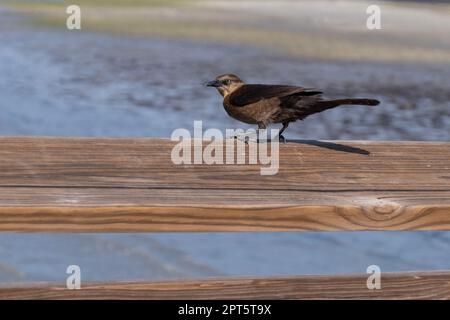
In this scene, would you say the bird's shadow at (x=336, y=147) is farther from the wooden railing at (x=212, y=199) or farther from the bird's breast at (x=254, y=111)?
the bird's breast at (x=254, y=111)

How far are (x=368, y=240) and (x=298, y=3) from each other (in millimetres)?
17087

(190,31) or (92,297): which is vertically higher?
(190,31)

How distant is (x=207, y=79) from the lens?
14.0m

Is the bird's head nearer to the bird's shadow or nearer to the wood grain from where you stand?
the bird's shadow

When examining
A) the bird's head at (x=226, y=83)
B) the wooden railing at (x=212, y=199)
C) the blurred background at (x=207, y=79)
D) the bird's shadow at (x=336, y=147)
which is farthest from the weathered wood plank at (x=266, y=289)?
the blurred background at (x=207, y=79)

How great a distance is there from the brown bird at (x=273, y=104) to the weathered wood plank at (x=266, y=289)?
4.52 ft

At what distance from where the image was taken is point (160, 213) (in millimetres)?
2328

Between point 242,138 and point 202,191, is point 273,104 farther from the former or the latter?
point 202,191

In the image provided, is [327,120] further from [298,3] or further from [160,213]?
[298,3]

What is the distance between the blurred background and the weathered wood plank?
172 inches

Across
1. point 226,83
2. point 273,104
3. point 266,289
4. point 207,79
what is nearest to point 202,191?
point 266,289

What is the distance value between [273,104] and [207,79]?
31.6 ft

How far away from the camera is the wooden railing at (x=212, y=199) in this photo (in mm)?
2320

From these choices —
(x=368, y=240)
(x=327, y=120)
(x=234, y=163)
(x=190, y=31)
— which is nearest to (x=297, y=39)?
(x=190, y=31)
